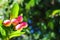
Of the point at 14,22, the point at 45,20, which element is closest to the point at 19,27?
the point at 14,22

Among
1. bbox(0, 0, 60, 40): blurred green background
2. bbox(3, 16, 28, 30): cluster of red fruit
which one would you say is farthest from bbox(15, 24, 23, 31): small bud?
bbox(0, 0, 60, 40): blurred green background

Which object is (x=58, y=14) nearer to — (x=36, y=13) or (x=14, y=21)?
(x=36, y=13)

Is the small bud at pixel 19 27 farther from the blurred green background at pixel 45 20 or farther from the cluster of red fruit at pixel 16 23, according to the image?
the blurred green background at pixel 45 20

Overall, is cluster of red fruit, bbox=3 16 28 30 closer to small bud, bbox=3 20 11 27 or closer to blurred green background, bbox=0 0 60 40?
small bud, bbox=3 20 11 27

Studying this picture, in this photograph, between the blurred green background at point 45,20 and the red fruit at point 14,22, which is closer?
the red fruit at point 14,22

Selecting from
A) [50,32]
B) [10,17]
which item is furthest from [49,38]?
[10,17]

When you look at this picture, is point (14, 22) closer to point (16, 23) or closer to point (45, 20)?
point (16, 23)

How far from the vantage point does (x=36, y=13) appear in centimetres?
235

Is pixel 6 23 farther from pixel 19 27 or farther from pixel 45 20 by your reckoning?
pixel 45 20

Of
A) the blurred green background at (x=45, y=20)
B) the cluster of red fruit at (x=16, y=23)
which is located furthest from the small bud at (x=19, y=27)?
the blurred green background at (x=45, y=20)

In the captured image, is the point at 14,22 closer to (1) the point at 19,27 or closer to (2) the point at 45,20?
(1) the point at 19,27

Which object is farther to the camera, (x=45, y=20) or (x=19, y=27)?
(x=45, y=20)

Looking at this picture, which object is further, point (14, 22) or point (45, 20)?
point (45, 20)

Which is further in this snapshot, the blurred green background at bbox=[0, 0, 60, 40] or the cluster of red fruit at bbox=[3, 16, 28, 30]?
the blurred green background at bbox=[0, 0, 60, 40]
